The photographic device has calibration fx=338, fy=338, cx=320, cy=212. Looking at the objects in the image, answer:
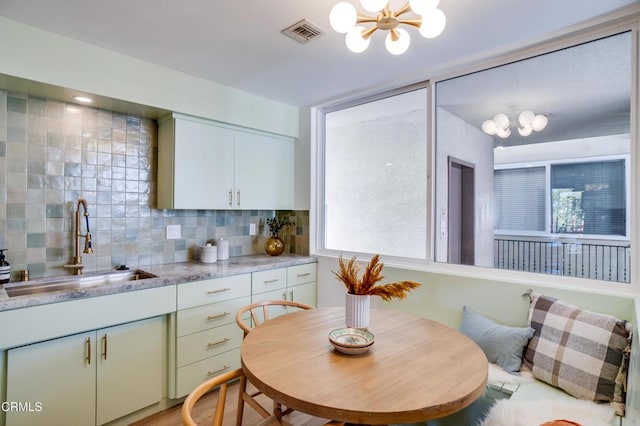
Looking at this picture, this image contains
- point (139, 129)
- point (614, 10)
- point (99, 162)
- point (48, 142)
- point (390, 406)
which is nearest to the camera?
point (390, 406)

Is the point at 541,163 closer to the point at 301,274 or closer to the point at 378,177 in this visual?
the point at 378,177

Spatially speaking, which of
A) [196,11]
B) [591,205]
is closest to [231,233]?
[196,11]

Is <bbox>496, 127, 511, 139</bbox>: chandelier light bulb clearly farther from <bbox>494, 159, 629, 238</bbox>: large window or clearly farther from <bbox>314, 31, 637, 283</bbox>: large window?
<bbox>494, 159, 629, 238</bbox>: large window

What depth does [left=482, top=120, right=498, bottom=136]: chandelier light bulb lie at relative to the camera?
239cm

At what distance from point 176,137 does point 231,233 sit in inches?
42.7

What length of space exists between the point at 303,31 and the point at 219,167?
137 cm

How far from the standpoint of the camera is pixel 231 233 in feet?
10.9

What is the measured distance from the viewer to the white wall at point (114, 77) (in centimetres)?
191

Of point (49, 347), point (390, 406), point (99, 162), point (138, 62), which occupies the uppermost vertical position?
point (138, 62)

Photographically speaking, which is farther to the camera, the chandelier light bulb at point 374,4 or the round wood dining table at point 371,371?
the chandelier light bulb at point 374,4

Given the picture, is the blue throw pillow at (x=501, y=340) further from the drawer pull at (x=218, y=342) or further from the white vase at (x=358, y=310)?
the drawer pull at (x=218, y=342)

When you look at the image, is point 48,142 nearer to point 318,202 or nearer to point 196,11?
point 196,11

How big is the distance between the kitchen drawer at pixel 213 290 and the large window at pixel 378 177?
1.06 metres

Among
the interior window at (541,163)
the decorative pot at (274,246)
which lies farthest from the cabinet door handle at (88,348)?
the interior window at (541,163)
